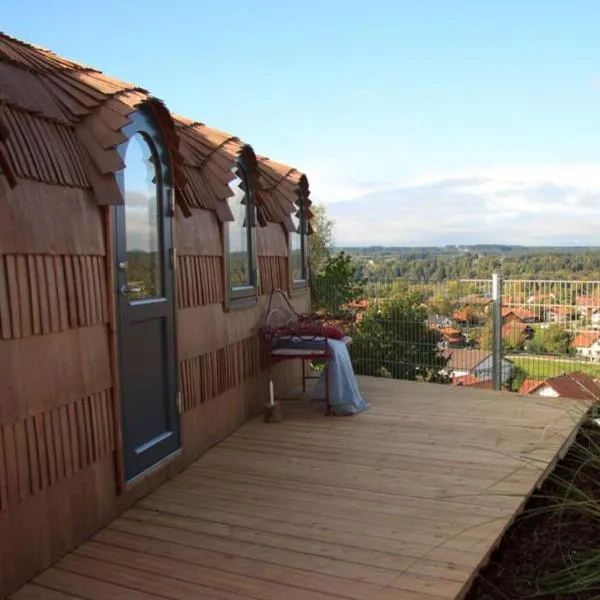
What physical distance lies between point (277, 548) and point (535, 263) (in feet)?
18.3

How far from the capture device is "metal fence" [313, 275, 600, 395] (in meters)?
6.55

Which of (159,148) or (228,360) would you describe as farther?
(228,360)

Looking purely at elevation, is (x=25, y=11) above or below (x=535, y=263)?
above

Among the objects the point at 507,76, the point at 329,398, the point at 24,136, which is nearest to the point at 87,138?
the point at 24,136

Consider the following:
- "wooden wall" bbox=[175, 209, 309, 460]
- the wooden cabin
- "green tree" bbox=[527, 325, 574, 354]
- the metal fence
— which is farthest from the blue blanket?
"green tree" bbox=[527, 325, 574, 354]

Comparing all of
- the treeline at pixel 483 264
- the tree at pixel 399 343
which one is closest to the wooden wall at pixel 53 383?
the tree at pixel 399 343

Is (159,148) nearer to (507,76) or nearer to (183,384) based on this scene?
(183,384)

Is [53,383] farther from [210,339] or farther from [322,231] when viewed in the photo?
[322,231]

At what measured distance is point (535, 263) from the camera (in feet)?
23.5

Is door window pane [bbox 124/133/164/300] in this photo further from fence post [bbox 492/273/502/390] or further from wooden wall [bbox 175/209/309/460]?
fence post [bbox 492/273/502/390]

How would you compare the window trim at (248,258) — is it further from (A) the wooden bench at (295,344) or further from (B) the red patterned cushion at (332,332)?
(B) the red patterned cushion at (332,332)

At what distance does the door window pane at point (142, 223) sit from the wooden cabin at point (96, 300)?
1cm

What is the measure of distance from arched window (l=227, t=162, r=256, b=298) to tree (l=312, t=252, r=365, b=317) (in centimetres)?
265

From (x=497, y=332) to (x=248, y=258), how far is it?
10.7 feet
